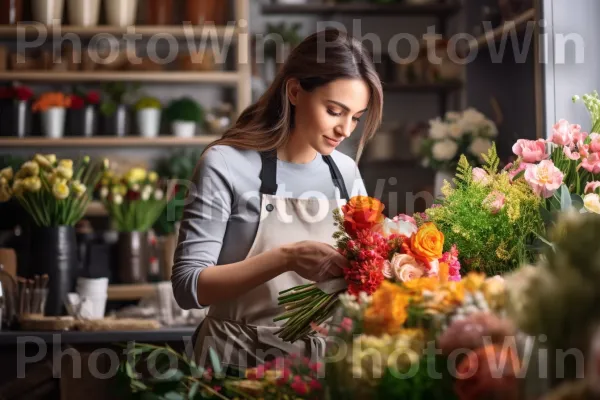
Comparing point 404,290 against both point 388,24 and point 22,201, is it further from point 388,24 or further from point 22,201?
point 388,24

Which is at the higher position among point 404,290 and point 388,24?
point 388,24

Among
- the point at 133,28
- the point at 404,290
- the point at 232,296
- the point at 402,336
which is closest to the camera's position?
the point at 402,336

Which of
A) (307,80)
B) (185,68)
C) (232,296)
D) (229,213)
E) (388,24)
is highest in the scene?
(388,24)

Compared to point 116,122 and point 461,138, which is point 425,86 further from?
point 116,122

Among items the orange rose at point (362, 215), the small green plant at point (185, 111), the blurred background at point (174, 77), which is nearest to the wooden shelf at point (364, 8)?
the blurred background at point (174, 77)

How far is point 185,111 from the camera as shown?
15.1 feet

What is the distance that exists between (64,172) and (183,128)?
1.89m

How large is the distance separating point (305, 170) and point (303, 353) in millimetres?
405

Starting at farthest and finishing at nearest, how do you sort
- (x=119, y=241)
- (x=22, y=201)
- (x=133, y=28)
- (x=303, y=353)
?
1. (x=133, y=28)
2. (x=119, y=241)
3. (x=22, y=201)
4. (x=303, y=353)

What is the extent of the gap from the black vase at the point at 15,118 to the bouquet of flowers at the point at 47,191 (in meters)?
1.84

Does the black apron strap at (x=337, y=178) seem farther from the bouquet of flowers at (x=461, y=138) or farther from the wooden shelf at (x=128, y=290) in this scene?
the wooden shelf at (x=128, y=290)

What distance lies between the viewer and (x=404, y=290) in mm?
971

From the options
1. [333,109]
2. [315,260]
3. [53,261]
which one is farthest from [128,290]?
[315,260]

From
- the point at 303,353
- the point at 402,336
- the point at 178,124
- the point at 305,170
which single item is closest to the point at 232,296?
the point at 303,353
